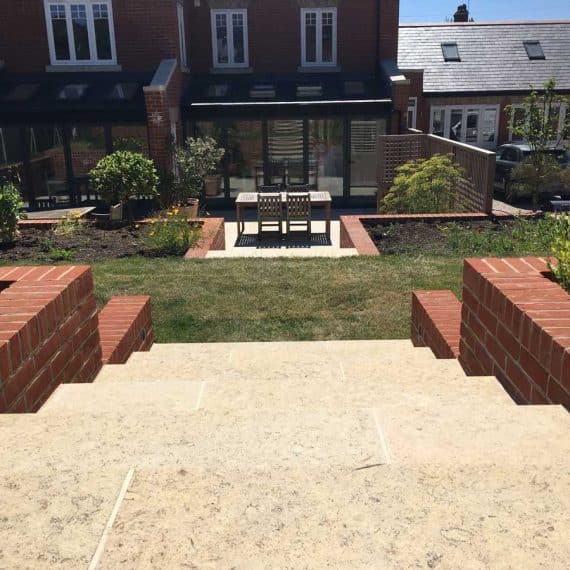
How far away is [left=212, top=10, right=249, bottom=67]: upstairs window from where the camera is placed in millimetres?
18234

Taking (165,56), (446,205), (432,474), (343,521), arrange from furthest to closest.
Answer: (165,56)
(446,205)
(432,474)
(343,521)

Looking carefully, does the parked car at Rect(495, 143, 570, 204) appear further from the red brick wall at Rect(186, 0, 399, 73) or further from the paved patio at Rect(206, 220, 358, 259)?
the paved patio at Rect(206, 220, 358, 259)

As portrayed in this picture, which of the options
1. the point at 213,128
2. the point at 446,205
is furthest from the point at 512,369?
the point at 213,128

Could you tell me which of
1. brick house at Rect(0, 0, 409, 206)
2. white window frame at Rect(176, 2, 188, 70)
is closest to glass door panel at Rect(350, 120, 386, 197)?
brick house at Rect(0, 0, 409, 206)

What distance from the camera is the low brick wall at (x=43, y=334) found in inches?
108

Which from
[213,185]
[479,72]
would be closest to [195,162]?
[213,185]

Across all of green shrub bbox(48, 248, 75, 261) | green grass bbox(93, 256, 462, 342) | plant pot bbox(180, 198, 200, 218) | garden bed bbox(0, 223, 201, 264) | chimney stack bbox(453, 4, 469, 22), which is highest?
chimney stack bbox(453, 4, 469, 22)

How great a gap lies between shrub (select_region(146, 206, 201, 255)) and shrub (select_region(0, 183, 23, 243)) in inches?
85.5

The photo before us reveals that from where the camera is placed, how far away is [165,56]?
16891 mm

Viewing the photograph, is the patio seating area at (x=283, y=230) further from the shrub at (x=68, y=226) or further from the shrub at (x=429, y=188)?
the shrub at (x=68, y=226)

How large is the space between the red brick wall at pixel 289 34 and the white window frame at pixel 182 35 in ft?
0.81

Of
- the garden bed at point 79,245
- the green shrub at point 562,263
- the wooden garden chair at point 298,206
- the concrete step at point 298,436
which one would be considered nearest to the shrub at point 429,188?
the wooden garden chair at point 298,206

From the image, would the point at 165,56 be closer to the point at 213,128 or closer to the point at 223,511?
the point at 213,128

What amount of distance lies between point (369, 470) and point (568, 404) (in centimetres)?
97
